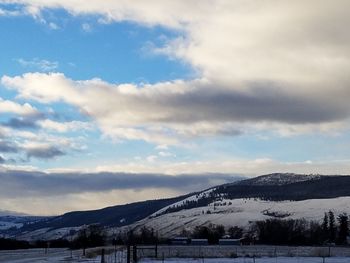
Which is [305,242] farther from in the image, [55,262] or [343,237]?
[55,262]

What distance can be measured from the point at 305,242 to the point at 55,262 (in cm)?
11950

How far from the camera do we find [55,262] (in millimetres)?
79000

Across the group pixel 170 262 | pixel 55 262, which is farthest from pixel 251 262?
pixel 55 262

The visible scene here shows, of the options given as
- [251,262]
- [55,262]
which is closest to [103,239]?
[55,262]

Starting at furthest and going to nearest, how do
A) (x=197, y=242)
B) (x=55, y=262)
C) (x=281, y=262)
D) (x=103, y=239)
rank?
(x=197, y=242), (x=103, y=239), (x=55, y=262), (x=281, y=262)

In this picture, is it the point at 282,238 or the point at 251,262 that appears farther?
the point at 282,238

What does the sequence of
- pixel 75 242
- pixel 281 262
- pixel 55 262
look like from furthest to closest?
pixel 75 242
pixel 55 262
pixel 281 262

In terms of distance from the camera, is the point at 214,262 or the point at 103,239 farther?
the point at 103,239

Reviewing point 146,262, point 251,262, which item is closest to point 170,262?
→ point 146,262

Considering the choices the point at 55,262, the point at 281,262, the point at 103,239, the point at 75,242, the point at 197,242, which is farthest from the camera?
the point at 197,242

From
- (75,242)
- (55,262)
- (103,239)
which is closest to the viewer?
(55,262)

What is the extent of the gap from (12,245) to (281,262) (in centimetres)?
11623

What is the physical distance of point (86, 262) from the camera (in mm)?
74750

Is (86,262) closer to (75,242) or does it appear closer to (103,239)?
(75,242)
